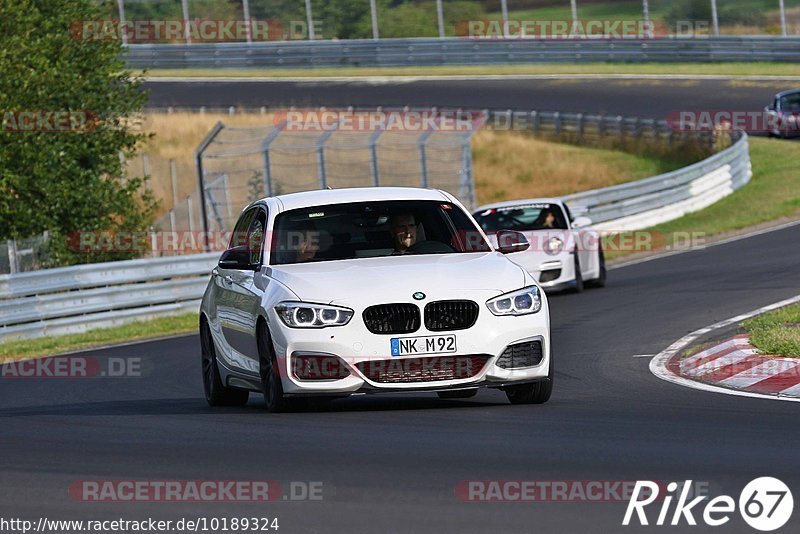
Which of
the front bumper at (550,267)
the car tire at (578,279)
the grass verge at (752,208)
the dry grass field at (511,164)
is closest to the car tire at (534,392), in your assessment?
the front bumper at (550,267)

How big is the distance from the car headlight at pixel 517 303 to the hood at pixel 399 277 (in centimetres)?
5

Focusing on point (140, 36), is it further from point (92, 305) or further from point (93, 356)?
point (93, 356)

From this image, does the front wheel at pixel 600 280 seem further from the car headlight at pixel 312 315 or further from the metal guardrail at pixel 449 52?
the metal guardrail at pixel 449 52

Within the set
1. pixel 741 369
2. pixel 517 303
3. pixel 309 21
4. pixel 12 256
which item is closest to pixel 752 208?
pixel 12 256

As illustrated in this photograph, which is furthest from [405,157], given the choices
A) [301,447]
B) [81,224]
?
[301,447]

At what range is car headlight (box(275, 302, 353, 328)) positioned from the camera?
986 cm

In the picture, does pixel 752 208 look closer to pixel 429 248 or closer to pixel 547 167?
pixel 547 167

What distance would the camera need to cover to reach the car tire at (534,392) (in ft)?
33.9

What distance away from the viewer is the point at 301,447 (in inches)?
336

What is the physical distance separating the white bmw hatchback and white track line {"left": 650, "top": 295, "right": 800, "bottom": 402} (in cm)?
145

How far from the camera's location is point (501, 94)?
53469 millimetres

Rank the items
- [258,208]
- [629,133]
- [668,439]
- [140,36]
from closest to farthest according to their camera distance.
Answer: [668,439], [258,208], [629,133], [140,36]

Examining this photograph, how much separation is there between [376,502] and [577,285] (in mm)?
15276

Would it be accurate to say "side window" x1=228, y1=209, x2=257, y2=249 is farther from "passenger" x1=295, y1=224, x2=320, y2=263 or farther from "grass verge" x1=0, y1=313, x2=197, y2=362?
"grass verge" x1=0, y1=313, x2=197, y2=362
